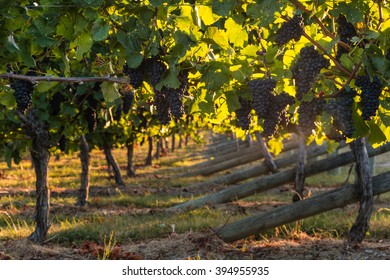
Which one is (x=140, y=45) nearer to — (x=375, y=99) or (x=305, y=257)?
(x=375, y=99)

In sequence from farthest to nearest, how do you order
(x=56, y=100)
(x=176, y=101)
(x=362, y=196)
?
(x=362, y=196)
(x=56, y=100)
(x=176, y=101)

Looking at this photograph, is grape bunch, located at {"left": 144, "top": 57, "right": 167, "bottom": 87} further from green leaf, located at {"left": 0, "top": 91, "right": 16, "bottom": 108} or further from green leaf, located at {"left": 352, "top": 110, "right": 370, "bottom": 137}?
green leaf, located at {"left": 0, "top": 91, "right": 16, "bottom": 108}

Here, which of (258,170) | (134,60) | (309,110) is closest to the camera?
(134,60)

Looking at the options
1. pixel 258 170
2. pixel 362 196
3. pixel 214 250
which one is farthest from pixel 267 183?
pixel 214 250

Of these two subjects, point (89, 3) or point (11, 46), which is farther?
point (11, 46)

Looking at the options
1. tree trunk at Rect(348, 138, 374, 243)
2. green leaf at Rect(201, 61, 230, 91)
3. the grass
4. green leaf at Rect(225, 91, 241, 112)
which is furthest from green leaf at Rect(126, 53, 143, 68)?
tree trunk at Rect(348, 138, 374, 243)

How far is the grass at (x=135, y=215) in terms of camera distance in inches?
387

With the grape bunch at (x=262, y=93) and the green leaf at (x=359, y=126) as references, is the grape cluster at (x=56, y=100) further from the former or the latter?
the green leaf at (x=359, y=126)

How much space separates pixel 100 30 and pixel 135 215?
9673mm

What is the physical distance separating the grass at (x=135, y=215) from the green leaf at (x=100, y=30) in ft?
14.9

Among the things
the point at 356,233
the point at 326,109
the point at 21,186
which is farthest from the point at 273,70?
the point at 21,186

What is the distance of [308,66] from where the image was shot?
391 cm

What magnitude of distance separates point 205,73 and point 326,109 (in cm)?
97

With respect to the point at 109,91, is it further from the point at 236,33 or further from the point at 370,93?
the point at 370,93
